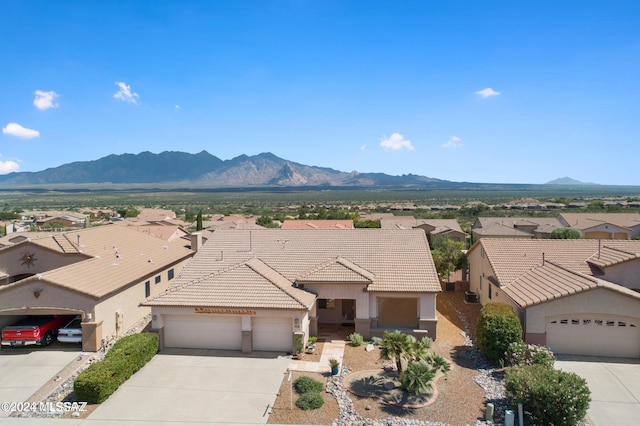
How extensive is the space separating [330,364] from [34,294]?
14618mm

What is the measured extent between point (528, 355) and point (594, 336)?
4.51 metres

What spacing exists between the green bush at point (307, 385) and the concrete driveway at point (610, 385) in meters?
9.20

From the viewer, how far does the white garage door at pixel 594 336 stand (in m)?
18.8

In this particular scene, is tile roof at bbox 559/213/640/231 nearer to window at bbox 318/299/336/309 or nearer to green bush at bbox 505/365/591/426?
window at bbox 318/299/336/309

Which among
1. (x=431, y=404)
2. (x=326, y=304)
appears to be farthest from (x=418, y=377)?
(x=326, y=304)

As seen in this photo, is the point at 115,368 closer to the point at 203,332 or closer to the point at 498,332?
the point at 203,332

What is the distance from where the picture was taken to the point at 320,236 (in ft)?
88.7

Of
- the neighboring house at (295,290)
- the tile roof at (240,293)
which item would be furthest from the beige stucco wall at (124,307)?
the neighboring house at (295,290)

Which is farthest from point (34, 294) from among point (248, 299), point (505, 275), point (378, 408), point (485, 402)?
point (505, 275)

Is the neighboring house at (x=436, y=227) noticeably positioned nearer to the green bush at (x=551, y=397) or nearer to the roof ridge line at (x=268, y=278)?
the roof ridge line at (x=268, y=278)

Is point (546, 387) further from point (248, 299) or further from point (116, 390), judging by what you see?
point (116, 390)

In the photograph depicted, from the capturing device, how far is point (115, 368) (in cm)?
1614

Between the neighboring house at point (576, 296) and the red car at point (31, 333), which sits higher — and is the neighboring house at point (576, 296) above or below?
above

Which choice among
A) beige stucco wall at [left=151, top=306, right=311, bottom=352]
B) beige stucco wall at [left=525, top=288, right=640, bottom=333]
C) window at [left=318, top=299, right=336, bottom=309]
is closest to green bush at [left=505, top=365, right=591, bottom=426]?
beige stucco wall at [left=525, top=288, right=640, bottom=333]
